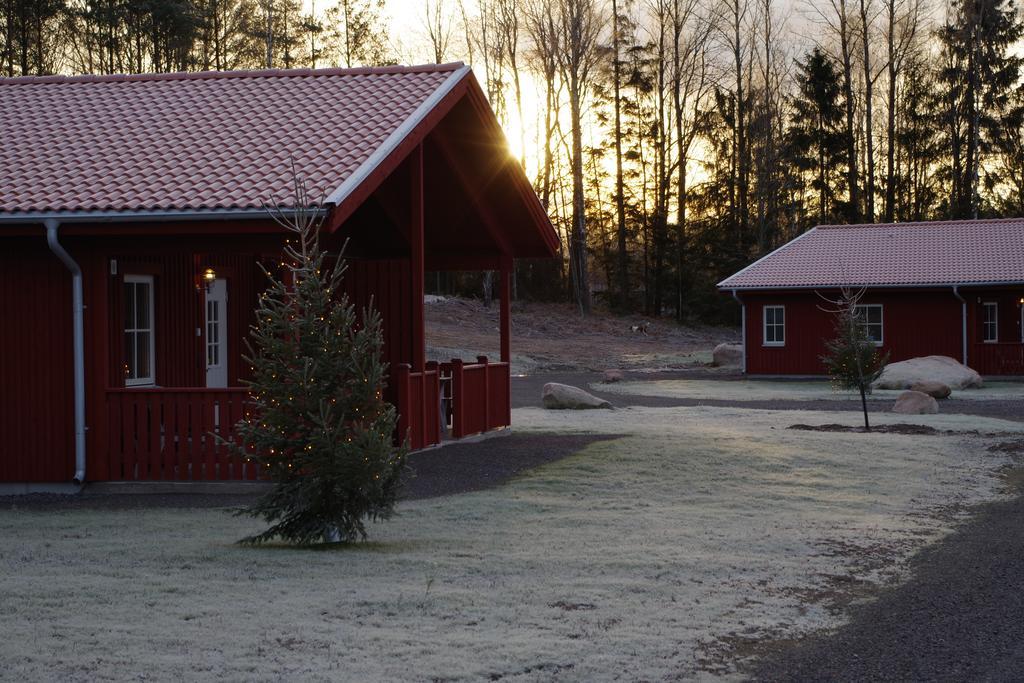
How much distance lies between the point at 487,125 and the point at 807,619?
1018 cm

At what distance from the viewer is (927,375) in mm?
30109

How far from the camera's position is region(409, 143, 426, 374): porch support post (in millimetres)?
14539

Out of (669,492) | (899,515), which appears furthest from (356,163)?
(899,515)

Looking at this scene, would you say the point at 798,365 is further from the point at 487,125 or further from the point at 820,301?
the point at 487,125

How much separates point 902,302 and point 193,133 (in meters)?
25.0

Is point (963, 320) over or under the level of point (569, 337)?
over

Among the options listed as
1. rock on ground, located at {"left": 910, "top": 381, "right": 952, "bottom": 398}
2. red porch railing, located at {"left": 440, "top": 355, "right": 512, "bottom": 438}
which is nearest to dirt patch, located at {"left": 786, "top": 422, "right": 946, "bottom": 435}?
red porch railing, located at {"left": 440, "top": 355, "right": 512, "bottom": 438}

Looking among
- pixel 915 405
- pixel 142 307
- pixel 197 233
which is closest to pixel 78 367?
pixel 197 233

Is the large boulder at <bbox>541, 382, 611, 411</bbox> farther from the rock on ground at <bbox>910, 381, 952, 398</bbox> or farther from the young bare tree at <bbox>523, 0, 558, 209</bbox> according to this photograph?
the young bare tree at <bbox>523, 0, 558, 209</bbox>

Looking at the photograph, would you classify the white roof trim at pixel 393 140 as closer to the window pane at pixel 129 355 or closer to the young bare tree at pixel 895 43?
the window pane at pixel 129 355

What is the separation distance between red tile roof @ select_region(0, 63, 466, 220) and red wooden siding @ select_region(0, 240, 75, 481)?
75cm

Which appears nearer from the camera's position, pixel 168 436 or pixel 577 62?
pixel 168 436

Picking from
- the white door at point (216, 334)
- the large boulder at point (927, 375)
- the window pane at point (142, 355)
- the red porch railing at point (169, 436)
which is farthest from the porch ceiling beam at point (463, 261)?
the large boulder at point (927, 375)

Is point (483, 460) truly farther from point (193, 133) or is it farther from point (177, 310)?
point (193, 133)
